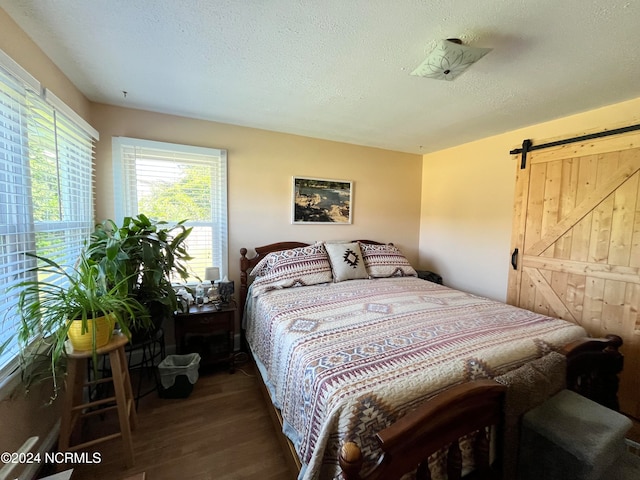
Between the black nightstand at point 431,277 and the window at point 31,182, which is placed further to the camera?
the black nightstand at point 431,277

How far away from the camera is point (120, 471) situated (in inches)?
58.2

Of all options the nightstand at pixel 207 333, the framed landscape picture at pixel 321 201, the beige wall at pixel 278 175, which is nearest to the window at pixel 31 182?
the beige wall at pixel 278 175

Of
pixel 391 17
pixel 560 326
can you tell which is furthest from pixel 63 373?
pixel 560 326

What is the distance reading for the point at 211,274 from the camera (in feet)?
8.21

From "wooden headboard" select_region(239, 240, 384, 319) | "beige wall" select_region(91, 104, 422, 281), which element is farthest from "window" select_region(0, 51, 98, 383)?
"wooden headboard" select_region(239, 240, 384, 319)

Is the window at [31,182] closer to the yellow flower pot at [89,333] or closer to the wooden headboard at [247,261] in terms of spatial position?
the yellow flower pot at [89,333]

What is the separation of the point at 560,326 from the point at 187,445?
8.16ft

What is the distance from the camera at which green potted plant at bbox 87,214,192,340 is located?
1615mm

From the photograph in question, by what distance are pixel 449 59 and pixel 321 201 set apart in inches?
77.4

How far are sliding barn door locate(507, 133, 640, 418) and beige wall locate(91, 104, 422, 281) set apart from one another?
1.41m

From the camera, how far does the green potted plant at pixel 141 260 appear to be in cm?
162

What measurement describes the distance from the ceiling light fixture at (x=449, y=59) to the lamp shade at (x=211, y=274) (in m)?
2.25

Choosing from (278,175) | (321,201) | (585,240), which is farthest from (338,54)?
(585,240)

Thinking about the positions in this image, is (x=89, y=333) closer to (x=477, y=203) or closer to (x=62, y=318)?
(x=62, y=318)
